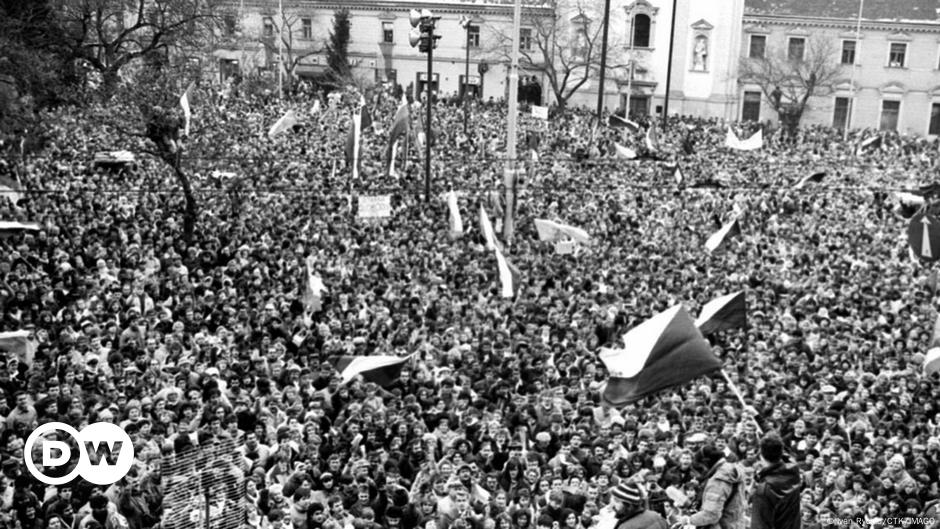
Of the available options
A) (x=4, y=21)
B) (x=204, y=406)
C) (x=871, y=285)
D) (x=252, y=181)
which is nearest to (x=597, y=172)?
(x=252, y=181)

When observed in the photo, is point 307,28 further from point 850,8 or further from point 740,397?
point 740,397

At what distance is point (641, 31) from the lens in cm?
5747

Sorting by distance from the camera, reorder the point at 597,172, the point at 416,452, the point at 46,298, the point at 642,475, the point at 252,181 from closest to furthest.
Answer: the point at 642,475 < the point at 416,452 < the point at 46,298 < the point at 252,181 < the point at 597,172

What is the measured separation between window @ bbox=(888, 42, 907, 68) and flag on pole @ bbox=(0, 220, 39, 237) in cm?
4885

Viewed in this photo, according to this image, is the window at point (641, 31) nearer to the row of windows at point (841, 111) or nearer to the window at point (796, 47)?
the row of windows at point (841, 111)

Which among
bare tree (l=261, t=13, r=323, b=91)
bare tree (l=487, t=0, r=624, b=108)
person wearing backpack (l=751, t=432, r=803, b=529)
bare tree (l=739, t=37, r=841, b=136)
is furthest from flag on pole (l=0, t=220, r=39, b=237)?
bare tree (l=739, t=37, r=841, b=136)

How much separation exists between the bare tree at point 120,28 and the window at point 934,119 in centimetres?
4066

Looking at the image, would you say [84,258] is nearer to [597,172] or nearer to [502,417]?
[502,417]

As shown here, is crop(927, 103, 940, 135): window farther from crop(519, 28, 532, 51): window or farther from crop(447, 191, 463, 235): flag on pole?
crop(447, 191, 463, 235): flag on pole

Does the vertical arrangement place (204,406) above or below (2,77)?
below

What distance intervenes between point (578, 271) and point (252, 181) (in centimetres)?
978

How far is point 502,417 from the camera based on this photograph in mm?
12273

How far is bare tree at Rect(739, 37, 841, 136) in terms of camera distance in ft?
184

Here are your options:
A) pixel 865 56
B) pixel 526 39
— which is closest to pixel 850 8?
pixel 865 56
